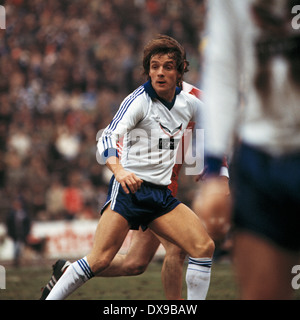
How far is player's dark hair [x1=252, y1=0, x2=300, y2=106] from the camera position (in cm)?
242

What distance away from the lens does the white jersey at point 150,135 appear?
203 inches

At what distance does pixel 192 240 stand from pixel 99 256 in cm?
70

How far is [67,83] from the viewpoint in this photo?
17.4 meters

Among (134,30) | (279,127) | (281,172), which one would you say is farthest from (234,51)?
(134,30)

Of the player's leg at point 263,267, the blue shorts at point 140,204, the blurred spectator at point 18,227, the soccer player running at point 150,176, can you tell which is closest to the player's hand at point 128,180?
the soccer player running at point 150,176

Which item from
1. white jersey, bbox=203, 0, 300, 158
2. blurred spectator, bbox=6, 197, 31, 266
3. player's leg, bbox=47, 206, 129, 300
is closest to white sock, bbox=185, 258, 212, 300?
player's leg, bbox=47, 206, 129, 300

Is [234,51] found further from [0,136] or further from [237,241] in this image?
[0,136]

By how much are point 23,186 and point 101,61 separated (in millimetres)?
5076

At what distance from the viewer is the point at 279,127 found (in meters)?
2.42

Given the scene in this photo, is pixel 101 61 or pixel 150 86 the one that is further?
pixel 101 61

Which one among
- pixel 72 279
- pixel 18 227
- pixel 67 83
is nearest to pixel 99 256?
pixel 72 279

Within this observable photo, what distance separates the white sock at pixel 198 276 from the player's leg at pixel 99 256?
58cm

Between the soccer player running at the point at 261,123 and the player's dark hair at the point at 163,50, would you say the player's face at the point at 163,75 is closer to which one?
the player's dark hair at the point at 163,50

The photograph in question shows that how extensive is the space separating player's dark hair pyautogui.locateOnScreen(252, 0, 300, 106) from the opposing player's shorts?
23 cm
